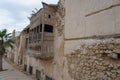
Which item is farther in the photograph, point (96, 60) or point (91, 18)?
point (91, 18)


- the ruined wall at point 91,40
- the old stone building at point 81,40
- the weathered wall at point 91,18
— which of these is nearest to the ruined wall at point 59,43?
the old stone building at point 81,40

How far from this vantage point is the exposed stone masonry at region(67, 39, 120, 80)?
25.5ft

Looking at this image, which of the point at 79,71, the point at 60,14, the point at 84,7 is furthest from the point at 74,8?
the point at 79,71

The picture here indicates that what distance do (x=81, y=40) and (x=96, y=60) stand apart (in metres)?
1.87

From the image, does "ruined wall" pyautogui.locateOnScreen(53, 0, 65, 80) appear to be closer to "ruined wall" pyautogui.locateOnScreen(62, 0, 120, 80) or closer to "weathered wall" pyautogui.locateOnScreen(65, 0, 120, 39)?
"ruined wall" pyautogui.locateOnScreen(62, 0, 120, 80)

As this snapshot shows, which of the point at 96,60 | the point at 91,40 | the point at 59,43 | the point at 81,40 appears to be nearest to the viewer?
the point at 96,60

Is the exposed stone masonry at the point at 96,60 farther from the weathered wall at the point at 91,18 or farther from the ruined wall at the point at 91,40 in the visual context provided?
the weathered wall at the point at 91,18

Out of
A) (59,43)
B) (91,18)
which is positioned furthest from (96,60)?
(59,43)

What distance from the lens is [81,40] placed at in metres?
10.5

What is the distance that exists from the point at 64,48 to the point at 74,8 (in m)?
2.75

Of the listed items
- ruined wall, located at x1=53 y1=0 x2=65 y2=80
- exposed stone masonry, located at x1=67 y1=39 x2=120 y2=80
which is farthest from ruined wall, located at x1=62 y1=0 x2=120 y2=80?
ruined wall, located at x1=53 y1=0 x2=65 y2=80

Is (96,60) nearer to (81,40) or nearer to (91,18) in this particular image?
(81,40)

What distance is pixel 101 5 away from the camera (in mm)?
8758

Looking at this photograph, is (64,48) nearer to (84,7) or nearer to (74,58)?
(74,58)
